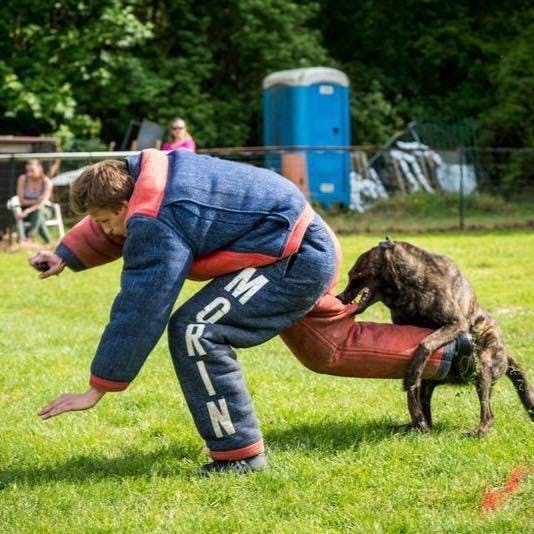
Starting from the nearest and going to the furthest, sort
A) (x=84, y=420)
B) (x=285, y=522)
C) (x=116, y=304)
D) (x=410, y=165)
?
(x=285, y=522)
(x=116, y=304)
(x=84, y=420)
(x=410, y=165)

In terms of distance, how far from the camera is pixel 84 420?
570cm

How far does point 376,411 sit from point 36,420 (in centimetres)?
178

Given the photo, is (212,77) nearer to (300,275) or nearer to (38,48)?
(38,48)

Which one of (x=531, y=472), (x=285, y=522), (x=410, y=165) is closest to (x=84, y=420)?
(x=285, y=522)

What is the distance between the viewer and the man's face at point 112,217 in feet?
14.6

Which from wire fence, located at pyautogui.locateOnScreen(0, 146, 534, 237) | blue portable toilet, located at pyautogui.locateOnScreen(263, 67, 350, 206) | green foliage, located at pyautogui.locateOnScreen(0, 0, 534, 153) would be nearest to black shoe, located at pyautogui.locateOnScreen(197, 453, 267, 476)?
wire fence, located at pyautogui.locateOnScreen(0, 146, 534, 237)

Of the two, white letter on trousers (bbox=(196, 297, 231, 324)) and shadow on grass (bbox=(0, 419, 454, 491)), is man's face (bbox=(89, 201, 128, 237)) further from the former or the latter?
shadow on grass (bbox=(0, 419, 454, 491))

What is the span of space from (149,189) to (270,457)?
1327 millimetres

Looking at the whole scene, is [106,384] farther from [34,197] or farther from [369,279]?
[34,197]

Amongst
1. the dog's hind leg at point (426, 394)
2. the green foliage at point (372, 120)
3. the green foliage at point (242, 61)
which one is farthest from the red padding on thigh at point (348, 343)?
the green foliage at point (372, 120)

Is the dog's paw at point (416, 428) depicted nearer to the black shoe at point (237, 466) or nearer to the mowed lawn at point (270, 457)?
the mowed lawn at point (270, 457)

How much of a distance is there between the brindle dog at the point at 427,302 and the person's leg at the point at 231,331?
0.52 meters

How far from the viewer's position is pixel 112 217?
4.48 meters

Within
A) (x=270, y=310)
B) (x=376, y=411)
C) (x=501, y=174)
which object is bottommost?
(x=501, y=174)
